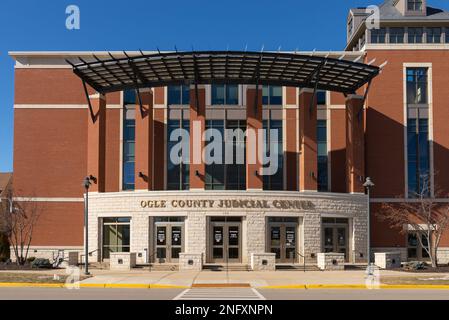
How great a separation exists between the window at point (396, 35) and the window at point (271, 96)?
396 inches

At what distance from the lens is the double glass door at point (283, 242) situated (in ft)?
138

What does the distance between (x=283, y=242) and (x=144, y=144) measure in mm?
11362

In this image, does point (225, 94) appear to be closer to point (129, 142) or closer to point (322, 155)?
point (129, 142)

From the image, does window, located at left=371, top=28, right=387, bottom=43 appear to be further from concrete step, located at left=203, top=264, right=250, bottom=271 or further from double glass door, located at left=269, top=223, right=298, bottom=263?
concrete step, located at left=203, top=264, right=250, bottom=271

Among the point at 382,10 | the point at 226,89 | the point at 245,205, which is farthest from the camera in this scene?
the point at 382,10

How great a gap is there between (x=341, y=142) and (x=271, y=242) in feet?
33.7

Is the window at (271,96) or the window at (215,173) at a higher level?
the window at (271,96)

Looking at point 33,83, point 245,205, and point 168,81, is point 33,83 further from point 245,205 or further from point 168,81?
point 245,205

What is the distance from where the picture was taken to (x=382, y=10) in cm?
5166

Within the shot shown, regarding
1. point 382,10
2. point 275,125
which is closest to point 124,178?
point 275,125

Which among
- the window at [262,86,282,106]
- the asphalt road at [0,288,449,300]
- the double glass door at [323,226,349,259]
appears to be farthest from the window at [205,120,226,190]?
the asphalt road at [0,288,449,300]

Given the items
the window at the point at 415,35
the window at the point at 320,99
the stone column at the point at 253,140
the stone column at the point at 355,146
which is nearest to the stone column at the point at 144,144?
the stone column at the point at 253,140

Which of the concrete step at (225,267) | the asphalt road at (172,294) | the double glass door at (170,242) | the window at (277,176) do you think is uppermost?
the window at (277,176)

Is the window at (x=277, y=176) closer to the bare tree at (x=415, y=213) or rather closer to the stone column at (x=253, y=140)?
the stone column at (x=253, y=140)
